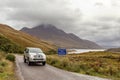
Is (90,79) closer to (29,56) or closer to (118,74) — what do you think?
(118,74)

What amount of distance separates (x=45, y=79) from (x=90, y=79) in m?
3.34

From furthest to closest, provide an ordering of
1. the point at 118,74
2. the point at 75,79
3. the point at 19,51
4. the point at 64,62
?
1. the point at 19,51
2. the point at 64,62
3. the point at 118,74
4. the point at 75,79

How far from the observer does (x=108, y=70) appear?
22891mm

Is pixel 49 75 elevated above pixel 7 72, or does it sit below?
below

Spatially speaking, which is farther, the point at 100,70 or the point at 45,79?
the point at 100,70

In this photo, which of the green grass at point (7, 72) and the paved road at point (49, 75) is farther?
the paved road at point (49, 75)

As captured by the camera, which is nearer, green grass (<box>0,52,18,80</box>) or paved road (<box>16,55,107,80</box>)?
green grass (<box>0,52,18,80</box>)

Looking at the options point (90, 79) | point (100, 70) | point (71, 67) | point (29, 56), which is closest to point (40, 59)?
point (29, 56)

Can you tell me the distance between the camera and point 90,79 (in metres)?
16.8

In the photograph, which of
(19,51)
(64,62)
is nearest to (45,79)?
(64,62)

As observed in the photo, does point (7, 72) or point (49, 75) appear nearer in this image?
point (49, 75)

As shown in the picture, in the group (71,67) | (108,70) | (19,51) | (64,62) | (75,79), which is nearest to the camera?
(75,79)

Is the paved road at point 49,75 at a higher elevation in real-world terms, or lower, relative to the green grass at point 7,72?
lower

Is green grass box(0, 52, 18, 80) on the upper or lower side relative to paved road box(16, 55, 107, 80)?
upper
